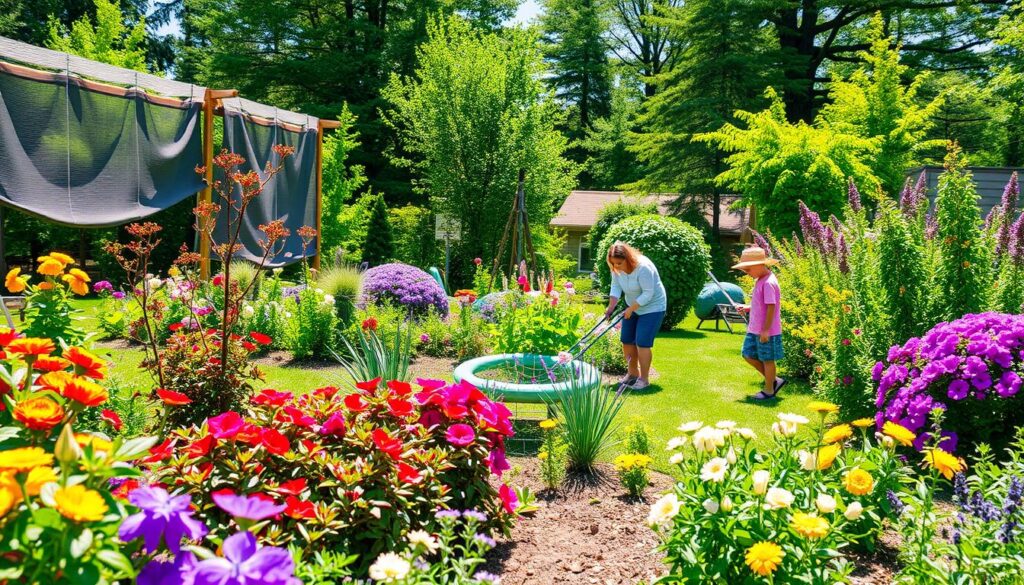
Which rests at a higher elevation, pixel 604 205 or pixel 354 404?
pixel 604 205

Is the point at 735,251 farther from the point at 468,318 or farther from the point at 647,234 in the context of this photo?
the point at 468,318

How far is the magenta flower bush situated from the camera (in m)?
3.40

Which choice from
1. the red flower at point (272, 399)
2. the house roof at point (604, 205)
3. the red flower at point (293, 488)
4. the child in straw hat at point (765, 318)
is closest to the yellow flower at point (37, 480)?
the red flower at point (293, 488)

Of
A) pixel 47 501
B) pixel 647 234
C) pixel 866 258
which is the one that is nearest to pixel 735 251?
pixel 647 234

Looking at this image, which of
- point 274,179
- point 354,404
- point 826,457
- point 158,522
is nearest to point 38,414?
point 158,522

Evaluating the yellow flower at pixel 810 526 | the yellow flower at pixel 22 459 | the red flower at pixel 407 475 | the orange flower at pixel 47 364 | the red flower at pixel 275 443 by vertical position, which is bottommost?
the red flower at pixel 407 475

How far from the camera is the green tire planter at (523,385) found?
13.2 ft

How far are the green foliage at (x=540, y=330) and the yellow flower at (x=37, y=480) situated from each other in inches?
174

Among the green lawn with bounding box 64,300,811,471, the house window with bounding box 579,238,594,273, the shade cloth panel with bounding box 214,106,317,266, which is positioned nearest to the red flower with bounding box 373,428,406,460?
the green lawn with bounding box 64,300,811,471

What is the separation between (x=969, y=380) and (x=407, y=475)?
10.4ft

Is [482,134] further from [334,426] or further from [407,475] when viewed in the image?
[407,475]

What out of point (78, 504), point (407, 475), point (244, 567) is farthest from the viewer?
point (407, 475)

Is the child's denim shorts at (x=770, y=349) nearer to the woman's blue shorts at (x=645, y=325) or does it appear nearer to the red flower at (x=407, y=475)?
the woman's blue shorts at (x=645, y=325)

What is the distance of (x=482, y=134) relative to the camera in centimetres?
1563
